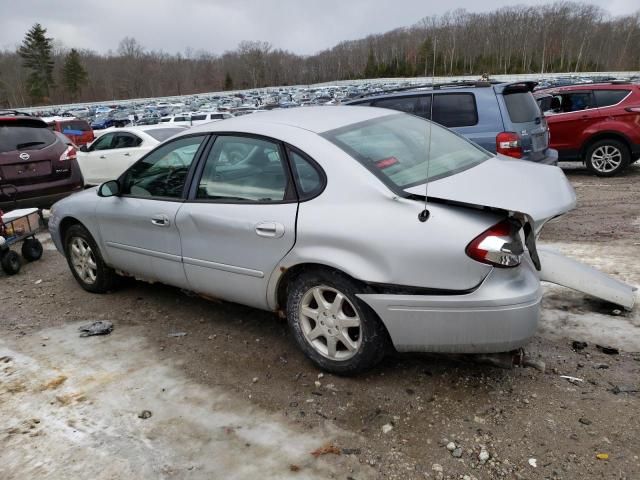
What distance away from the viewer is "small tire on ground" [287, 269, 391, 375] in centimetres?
287

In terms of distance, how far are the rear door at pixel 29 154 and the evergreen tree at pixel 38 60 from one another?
106548 mm

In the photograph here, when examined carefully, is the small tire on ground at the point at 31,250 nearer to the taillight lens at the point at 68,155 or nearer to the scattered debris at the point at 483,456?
the taillight lens at the point at 68,155

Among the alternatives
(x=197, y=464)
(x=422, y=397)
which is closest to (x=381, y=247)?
(x=422, y=397)

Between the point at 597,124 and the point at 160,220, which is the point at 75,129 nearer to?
the point at 597,124

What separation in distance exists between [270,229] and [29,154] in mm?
5863

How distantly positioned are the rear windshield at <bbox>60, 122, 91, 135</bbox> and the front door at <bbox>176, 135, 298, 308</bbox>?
18.4 m

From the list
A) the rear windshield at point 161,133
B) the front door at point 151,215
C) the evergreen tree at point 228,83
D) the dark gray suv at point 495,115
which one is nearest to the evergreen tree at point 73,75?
the evergreen tree at point 228,83

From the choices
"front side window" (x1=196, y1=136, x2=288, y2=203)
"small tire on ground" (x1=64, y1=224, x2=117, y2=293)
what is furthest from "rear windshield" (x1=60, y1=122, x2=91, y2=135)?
"front side window" (x1=196, y1=136, x2=288, y2=203)

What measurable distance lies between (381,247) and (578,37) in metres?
118

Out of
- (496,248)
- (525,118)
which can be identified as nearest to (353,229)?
(496,248)

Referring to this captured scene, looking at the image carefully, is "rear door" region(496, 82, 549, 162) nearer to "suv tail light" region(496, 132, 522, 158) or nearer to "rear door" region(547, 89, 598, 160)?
"suv tail light" region(496, 132, 522, 158)

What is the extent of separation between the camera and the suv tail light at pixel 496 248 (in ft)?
8.39

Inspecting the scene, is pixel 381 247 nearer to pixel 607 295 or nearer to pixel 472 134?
pixel 607 295

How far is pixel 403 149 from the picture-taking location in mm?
3342
